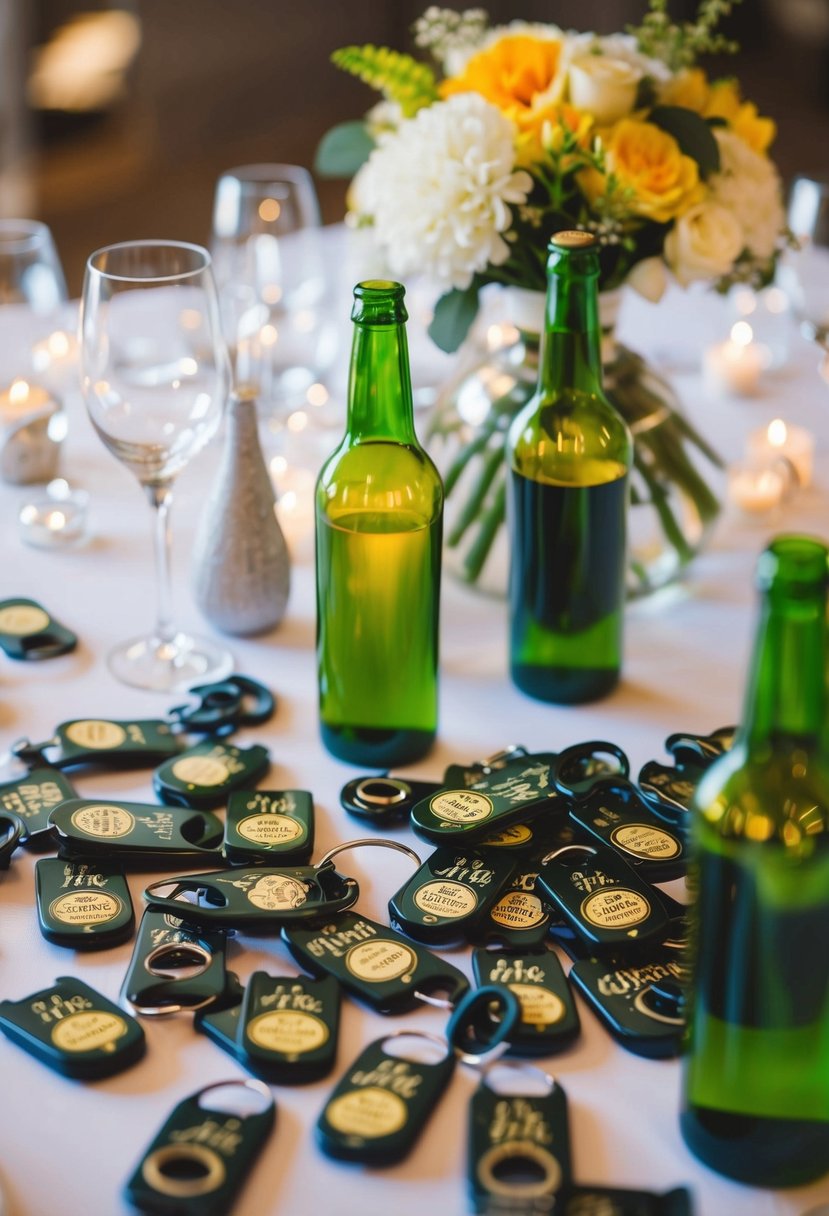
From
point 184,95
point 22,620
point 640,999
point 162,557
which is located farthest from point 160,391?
point 184,95

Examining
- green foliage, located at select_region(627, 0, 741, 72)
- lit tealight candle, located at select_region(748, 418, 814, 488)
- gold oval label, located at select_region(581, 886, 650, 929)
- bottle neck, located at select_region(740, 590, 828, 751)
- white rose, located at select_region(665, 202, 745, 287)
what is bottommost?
gold oval label, located at select_region(581, 886, 650, 929)

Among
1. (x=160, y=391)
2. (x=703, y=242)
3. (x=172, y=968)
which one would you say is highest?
(x=703, y=242)

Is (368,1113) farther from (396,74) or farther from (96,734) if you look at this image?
(396,74)

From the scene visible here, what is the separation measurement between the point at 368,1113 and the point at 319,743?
362 millimetres

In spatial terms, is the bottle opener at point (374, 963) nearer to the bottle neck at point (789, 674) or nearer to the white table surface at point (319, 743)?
the white table surface at point (319, 743)

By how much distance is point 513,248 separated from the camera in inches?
43.0

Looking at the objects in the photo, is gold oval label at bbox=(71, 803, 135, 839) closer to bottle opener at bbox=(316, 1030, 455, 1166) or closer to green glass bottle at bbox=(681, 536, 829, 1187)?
bottle opener at bbox=(316, 1030, 455, 1166)

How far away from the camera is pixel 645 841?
0.83 m

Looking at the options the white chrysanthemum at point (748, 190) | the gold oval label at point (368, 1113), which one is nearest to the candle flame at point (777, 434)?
the white chrysanthemum at point (748, 190)

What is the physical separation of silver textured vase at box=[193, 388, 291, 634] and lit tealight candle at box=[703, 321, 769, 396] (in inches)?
25.8

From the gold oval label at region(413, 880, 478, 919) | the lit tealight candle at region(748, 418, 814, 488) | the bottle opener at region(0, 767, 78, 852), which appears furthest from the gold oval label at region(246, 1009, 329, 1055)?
the lit tealight candle at region(748, 418, 814, 488)

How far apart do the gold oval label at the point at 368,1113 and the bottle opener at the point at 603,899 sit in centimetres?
15

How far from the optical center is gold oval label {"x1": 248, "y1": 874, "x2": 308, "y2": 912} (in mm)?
770

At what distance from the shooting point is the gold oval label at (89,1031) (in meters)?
0.69
